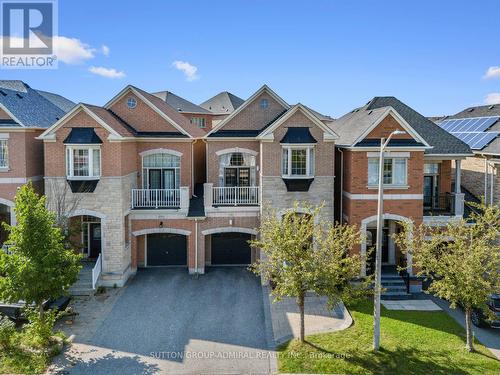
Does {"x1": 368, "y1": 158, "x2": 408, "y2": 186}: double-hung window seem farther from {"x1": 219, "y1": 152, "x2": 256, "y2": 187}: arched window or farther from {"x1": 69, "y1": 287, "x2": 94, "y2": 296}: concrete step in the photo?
{"x1": 69, "y1": 287, "x2": 94, "y2": 296}: concrete step

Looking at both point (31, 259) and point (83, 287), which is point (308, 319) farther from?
point (31, 259)

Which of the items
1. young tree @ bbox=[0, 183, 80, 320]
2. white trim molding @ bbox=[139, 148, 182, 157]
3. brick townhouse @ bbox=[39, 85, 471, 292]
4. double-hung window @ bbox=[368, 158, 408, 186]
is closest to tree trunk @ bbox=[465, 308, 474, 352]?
brick townhouse @ bbox=[39, 85, 471, 292]

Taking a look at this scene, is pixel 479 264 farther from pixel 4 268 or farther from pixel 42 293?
pixel 4 268

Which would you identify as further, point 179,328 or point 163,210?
point 163,210

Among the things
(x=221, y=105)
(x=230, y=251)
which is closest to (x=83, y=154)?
(x=230, y=251)

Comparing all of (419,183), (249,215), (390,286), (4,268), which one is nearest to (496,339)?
(390,286)

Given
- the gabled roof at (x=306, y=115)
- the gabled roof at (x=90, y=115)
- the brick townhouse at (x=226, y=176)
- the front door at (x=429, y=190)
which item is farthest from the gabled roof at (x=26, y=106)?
the front door at (x=429, y=190)
